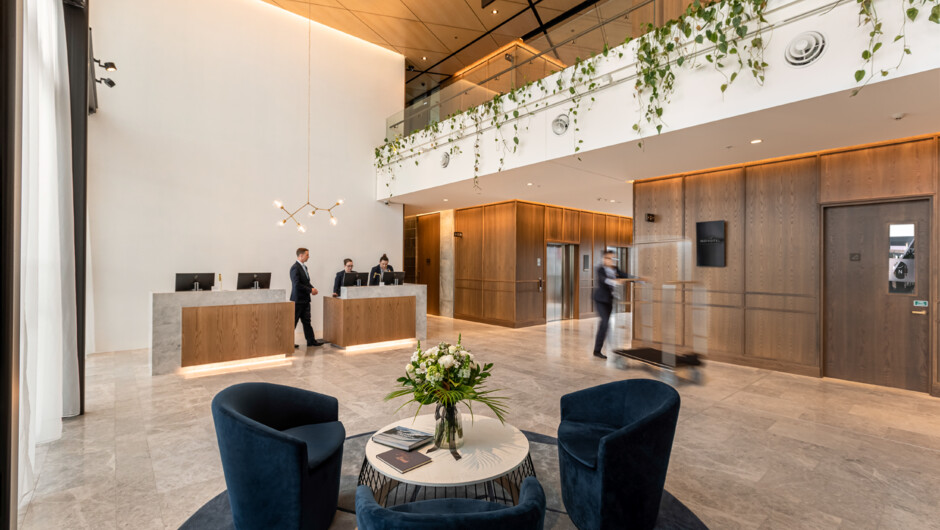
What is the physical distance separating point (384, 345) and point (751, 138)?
688 centimetres

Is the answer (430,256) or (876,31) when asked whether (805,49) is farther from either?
(430,256)

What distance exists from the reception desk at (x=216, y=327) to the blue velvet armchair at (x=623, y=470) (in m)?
5.77

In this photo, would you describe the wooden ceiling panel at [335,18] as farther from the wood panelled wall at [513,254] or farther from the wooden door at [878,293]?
the wooden door at [878,293]

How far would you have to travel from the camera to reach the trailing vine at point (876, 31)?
3662 millimetres

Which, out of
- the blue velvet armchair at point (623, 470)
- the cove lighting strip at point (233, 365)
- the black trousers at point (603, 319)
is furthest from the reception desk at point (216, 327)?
the blue velvet armchair at point (623, 470)

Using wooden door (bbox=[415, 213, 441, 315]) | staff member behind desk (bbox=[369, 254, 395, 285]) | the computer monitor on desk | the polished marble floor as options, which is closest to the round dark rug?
the polished marble floor

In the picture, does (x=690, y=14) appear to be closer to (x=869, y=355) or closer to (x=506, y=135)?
(x=506, y=135)

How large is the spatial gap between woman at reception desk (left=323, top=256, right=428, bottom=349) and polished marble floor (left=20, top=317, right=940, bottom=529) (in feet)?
4.06

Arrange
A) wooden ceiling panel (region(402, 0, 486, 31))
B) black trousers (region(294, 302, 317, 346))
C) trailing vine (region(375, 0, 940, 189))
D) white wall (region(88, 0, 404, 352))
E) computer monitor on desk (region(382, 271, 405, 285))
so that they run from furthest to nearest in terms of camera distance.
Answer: computer monitor on desk (region(382, 271, 405, 285)), wooden ceiling panel (region(402, 0, 486, 31)), black trousers (region(294, 302, 317, 346)), white wall (region(88, 0, 404, 352)), trailing vine (region(375, 0, 940, 189))

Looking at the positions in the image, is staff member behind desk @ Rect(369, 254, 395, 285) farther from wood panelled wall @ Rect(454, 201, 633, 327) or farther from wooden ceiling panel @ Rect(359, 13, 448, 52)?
wooden ceiling panel @ Rect(359, 13, 448, 52)

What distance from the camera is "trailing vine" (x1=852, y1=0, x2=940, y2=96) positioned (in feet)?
12.0

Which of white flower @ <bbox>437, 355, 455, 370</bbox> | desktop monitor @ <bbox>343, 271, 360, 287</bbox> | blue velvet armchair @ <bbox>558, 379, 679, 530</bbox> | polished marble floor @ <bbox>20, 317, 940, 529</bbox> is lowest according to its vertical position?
polished marble floor @ <bbox>20, 317, 940, 529</bbox>

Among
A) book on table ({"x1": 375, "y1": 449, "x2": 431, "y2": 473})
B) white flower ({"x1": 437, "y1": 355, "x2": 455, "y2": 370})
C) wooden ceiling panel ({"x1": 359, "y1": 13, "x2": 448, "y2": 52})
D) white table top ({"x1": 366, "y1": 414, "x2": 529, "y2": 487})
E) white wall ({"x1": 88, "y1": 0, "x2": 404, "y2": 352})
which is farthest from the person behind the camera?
wooden ceiling panel ({"x1": 359, "y1": 13, "x2": 448, "y2": 52})

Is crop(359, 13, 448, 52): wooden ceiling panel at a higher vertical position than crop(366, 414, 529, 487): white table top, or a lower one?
higher
